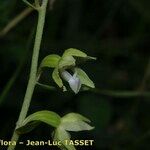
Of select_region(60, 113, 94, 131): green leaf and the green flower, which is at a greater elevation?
the green flower

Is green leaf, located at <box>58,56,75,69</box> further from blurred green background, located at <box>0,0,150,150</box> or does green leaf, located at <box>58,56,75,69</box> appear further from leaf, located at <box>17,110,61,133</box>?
→ blurred green background, located at <box>0,0,150,150</box>

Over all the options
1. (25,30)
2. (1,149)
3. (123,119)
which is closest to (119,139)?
(123,119)

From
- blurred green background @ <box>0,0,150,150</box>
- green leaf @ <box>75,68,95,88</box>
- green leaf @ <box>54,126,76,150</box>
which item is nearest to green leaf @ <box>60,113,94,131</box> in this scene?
green leaf @ <box>54,126,76,150</box>

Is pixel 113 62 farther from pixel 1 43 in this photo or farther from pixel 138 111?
pixel 1 43

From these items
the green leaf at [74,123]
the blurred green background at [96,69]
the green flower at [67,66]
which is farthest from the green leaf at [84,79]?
the blurred green background at [96,69]

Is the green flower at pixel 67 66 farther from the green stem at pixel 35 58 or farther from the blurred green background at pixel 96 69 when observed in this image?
the blurred green background at pixel 96 69
